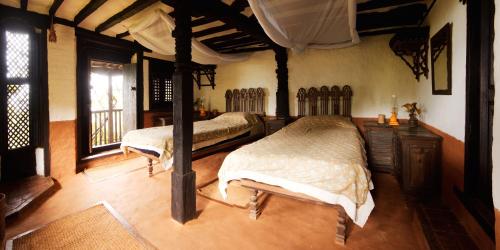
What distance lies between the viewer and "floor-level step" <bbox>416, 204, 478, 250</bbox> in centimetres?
177

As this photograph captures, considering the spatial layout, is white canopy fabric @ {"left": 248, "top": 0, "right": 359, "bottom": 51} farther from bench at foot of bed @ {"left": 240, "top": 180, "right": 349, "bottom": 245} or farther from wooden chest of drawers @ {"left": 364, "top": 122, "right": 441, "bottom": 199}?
bench at foot of bed @ {"left": 240, "top": 180, "right": 349, "bottom": 245}

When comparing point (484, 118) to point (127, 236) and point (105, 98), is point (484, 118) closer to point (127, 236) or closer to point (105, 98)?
point (127, 236)

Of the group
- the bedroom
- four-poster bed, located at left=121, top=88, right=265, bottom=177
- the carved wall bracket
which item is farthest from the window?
the carved wall bracket

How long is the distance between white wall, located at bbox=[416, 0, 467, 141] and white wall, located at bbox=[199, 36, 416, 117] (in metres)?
1.51

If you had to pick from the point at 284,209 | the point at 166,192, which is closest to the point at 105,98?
the point at 166,192

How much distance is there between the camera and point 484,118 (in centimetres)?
187

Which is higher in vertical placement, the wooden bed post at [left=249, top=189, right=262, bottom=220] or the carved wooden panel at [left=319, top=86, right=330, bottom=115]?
the carved wooden panel at [left=319, top=86, right=330, bottom=115]

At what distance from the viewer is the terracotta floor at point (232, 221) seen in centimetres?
216

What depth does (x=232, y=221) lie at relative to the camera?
254 centimetres

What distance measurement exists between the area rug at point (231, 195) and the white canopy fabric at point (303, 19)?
2064 mm

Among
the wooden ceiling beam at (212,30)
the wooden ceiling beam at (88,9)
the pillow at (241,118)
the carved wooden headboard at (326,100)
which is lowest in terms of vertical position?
the pillow at (241,118)

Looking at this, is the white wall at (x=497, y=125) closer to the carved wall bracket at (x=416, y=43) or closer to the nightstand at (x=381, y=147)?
the carved wall bracket at (x=416, y=43)

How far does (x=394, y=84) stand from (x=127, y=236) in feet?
16.8

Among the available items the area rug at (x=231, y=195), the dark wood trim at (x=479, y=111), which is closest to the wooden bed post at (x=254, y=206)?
the area rug at (x=231, y=195)
